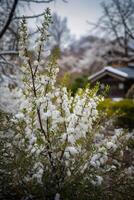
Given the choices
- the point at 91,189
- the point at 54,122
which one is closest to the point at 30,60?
the point at 54,122

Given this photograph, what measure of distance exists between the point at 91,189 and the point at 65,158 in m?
0.53

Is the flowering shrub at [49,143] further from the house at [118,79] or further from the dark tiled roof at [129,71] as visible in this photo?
the dark tiled roof at [129,71]

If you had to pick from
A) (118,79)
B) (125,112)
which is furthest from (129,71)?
(125,112)

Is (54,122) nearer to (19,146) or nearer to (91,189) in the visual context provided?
(19,146)

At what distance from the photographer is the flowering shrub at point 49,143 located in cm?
426

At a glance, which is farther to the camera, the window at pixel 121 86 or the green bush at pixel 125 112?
the window at pixel 121 86

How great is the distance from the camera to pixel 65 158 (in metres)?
4.49

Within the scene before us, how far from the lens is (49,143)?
4.36 metres

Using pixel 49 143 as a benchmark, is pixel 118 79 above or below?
above

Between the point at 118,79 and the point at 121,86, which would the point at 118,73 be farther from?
the point at 121,86

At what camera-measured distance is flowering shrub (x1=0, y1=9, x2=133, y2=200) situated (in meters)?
4.26

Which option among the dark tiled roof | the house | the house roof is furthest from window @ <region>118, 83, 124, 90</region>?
the dark tiled roof

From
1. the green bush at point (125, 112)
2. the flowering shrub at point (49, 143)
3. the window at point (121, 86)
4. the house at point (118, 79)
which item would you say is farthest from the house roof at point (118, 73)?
the flowering shrub at point (49, 143)

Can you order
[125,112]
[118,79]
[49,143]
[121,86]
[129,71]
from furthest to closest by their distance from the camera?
[129,71] → [118,79] → [121,86] → [125,112] → [49,143]
